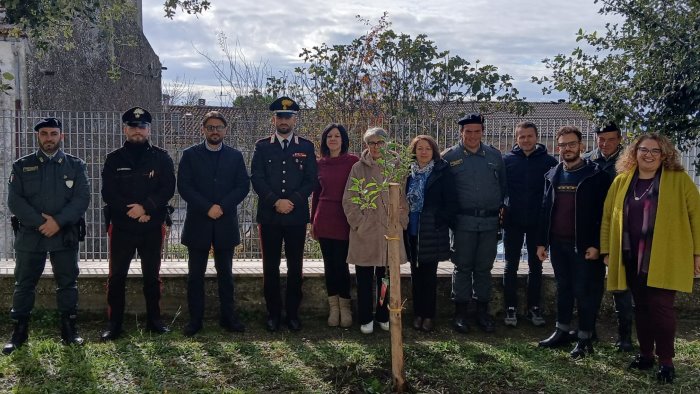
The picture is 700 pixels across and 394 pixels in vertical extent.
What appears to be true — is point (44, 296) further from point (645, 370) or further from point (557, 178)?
point (645, 370)

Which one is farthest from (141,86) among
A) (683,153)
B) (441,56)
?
(683,153)

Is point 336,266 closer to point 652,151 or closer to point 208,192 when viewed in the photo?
point 208,192

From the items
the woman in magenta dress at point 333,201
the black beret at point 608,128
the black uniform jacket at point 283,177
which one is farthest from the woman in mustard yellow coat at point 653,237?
the black uniform jacket at point 283,177

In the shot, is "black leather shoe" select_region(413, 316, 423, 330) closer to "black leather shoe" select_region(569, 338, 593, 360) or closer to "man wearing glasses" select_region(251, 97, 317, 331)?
"man wearing glasses" select_region(251, 97, 317, 331)

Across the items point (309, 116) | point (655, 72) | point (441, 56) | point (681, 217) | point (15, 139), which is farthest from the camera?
point (441, 56)

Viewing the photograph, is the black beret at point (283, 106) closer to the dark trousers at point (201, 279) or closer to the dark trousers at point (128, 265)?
the dark trousers at point (201, 279)

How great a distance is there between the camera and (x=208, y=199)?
6.02 meters

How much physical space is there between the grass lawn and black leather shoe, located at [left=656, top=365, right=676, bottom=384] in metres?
0.07

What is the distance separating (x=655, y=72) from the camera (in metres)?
5.14

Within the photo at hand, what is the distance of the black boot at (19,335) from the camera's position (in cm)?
558

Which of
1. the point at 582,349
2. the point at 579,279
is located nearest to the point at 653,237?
the point at 579,279

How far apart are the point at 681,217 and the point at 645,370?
1.27 m

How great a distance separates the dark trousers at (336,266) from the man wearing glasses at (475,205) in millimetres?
1028

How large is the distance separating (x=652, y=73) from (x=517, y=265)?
2.24 metres
